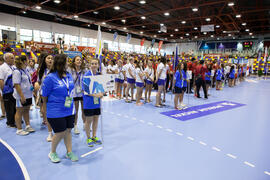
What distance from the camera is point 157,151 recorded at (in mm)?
2727

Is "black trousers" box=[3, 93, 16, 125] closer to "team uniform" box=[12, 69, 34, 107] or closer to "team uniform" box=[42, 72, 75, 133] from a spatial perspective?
"team uniform" box=[12, 69, 34, 107]

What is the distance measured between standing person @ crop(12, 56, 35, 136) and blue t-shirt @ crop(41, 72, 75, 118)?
1.19m

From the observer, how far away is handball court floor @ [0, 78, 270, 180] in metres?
2.16

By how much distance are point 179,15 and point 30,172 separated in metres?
19.1

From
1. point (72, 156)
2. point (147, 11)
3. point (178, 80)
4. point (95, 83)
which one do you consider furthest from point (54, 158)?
point (147, 11)

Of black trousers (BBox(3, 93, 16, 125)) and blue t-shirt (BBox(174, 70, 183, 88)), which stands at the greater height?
blue t-shirt (BBox(174, 70, 183, 88))

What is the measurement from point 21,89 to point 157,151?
2.66 metres

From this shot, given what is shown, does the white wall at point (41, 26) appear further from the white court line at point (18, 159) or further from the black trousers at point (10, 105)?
the white court line at point (18, 159)

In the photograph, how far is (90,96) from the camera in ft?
8.62

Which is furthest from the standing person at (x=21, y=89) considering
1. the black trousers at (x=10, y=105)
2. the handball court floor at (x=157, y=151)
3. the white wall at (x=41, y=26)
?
the white wall at (x=41, y=26)

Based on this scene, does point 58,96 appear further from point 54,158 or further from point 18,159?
point 18,159

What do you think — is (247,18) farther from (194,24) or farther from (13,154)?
(13,154)

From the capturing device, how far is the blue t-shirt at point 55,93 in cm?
201

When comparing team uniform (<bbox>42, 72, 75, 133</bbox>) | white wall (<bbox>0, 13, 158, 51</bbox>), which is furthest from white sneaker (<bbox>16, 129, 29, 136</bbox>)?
white wall (<bbox>0, 13, 158, 51</bbox>)
